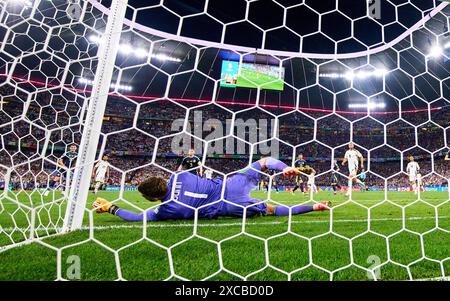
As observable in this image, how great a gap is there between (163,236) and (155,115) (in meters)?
15.2

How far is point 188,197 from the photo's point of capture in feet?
7.04

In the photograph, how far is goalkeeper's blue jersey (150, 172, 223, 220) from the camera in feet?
7.00

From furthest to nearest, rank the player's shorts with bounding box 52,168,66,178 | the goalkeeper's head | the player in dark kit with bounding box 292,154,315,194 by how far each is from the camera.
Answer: the player's shorts with bounding box 52,168,66,178, the goalkeeper's head, the player in dark kit with bounding box 292,154,315,194

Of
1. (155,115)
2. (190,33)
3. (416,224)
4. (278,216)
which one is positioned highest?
(416,224)

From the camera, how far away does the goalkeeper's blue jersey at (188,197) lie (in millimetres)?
2135

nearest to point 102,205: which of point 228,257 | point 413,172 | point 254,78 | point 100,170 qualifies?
point 228,257

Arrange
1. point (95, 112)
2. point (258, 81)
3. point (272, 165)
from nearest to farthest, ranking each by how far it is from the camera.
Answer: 1. point (95, 112)
2. point (272, 165)
3. point (258, 81)

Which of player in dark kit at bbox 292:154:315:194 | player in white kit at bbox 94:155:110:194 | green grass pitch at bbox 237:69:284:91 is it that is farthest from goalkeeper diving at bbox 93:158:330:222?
green grass pitch at bbox 237:69:284:91

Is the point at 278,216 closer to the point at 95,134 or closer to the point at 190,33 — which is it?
the point at 95,134

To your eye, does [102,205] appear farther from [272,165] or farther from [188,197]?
[272,165]

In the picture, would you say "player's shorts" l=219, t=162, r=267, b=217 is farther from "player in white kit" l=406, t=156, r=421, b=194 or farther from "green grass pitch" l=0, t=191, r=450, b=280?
"player in white kit" l=406, t=156, r=421, b=194
